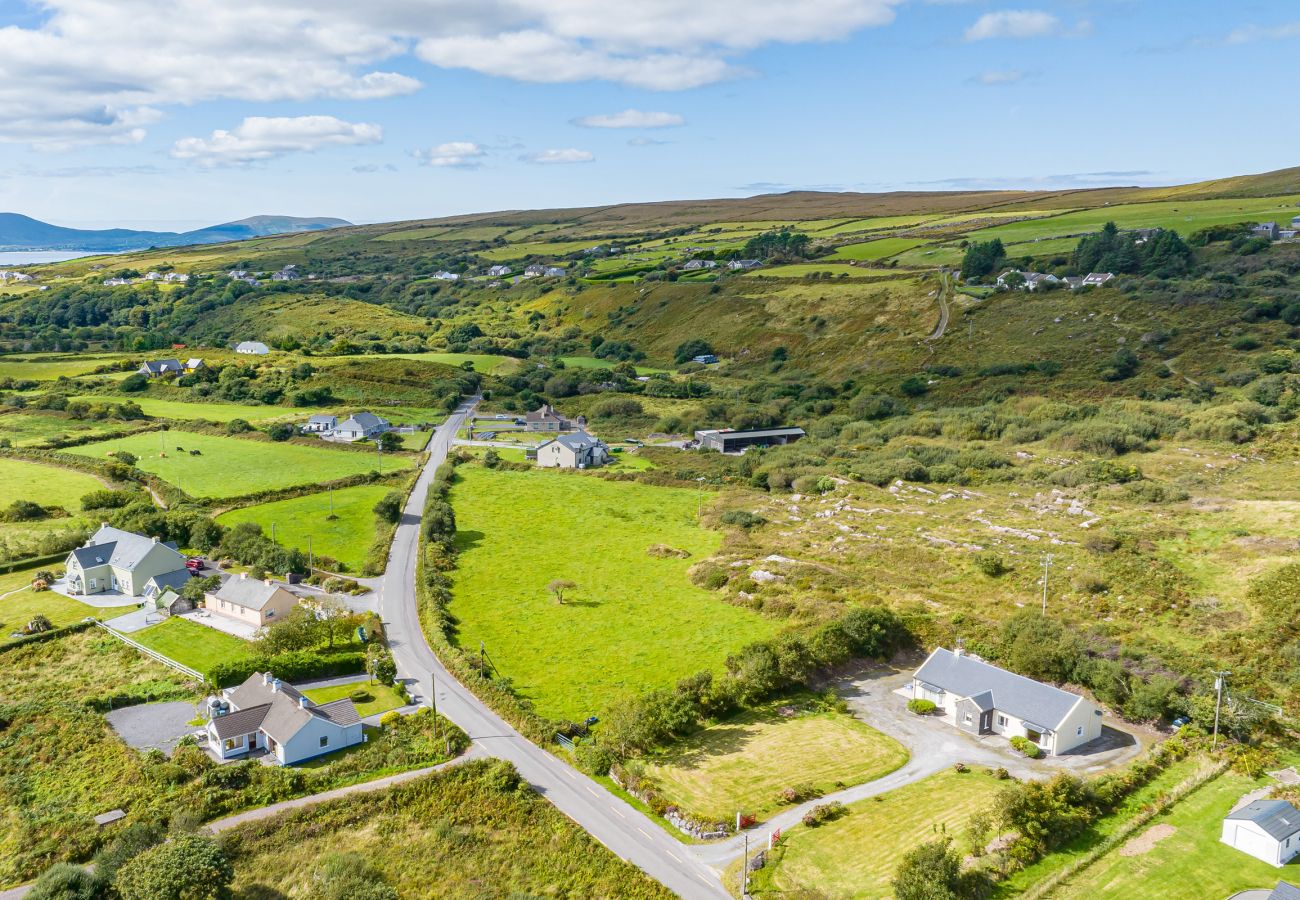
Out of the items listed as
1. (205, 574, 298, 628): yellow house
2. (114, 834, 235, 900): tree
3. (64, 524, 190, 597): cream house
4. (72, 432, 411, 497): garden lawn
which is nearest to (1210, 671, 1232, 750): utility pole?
(114, 834, 235, 900): tree

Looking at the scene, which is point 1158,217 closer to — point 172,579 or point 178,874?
point 172,579

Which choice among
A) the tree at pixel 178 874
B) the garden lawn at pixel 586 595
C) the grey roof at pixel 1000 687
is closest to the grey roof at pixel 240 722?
the tree at pixel 178 874

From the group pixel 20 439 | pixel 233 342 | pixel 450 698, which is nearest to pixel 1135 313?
pixel 450 698

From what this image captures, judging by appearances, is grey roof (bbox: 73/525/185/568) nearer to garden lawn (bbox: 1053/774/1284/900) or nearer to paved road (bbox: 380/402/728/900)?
paved road (bbox: 380/402/728/900)

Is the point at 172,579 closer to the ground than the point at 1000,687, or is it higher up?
higher up

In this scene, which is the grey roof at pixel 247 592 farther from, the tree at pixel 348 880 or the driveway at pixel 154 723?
the tree at pixel 348 880

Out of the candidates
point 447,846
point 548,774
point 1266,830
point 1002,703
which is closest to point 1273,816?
point 1266,830
